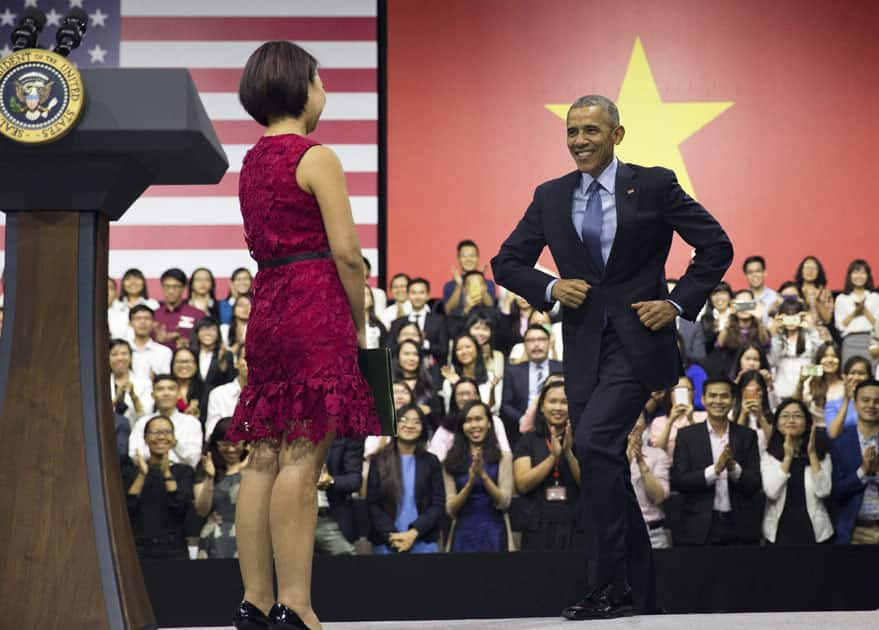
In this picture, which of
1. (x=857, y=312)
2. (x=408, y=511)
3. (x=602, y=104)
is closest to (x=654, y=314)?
(x=602, y=104)

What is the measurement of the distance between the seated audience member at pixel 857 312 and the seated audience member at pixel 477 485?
2760 millimetres

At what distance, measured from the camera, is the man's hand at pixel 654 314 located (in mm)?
3410

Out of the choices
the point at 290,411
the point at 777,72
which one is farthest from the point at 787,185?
the point at 290,411

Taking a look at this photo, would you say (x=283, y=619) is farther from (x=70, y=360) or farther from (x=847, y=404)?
(x=847, y=404)

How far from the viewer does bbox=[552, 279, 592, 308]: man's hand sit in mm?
3451

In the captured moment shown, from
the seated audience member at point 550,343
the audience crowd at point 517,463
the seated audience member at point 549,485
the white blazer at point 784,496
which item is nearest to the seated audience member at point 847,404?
the audience crowd at point 517,463

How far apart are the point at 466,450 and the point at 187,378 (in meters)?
1.78

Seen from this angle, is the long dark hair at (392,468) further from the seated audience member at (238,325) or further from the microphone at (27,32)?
the microphone at (27,32)

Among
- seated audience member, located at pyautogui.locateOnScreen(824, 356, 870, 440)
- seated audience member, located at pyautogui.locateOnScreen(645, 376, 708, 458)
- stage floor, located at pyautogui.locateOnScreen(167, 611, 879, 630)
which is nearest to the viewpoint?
stage floor, located at pyautogui.locateOnScreen(167, 611, 879, 630)

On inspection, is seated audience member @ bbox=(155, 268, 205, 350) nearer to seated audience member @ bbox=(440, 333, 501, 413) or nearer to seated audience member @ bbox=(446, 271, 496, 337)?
seated audience member @ bbox=(446, 271, 496, 337)

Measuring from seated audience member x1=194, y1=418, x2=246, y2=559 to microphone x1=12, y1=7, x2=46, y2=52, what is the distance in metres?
3.48

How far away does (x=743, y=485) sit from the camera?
6039mm

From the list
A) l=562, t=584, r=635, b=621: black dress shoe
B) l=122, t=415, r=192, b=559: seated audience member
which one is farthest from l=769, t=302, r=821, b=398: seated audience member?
l=562, t=584, r=635, b=621: black dress shoe

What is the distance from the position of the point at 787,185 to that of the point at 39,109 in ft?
30.3
